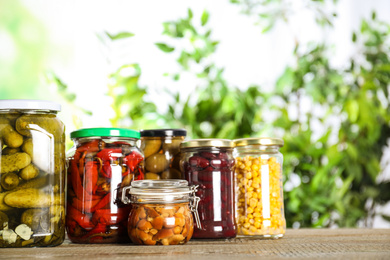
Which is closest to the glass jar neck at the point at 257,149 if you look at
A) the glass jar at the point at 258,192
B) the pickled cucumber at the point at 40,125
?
the glass jar at the point at 258,192

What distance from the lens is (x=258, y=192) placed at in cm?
92

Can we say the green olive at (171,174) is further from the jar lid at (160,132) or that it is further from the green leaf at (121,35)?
the green leaf at (121,35)

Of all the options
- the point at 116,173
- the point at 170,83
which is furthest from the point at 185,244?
the point at 170,83

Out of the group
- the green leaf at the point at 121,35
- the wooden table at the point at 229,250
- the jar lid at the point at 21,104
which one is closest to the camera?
the wooden table at the point at 229,250

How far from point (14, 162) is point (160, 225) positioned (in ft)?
0.90

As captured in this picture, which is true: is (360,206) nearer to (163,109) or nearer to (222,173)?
(163,109)

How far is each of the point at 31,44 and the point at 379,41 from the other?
10.1ft

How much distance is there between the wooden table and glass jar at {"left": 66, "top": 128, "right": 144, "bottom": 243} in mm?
31

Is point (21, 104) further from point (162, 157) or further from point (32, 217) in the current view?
point (162, 157)

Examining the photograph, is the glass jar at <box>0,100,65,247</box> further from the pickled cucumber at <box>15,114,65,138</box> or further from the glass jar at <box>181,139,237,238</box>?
the glass jar at <box>181,139,237,238</box>

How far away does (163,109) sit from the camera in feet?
6.08

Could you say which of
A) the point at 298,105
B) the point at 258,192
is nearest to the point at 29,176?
the point at 258,192

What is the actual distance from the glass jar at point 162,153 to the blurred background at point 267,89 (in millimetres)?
546

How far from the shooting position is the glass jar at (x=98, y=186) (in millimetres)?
842
